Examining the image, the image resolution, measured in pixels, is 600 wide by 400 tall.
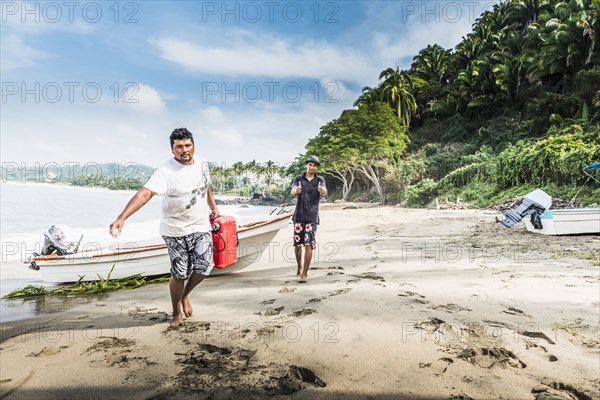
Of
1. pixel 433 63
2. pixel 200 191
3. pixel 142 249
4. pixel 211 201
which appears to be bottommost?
pixel 142 249

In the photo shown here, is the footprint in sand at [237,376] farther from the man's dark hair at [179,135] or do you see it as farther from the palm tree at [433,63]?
the palm tree at [433,63]

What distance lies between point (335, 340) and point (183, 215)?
6.01 ft

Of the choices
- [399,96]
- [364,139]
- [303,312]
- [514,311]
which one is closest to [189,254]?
[303,312]

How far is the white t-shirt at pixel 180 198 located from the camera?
323 cm

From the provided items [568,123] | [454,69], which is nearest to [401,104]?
[454,69]

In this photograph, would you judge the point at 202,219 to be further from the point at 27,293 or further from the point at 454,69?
the point at 454,69

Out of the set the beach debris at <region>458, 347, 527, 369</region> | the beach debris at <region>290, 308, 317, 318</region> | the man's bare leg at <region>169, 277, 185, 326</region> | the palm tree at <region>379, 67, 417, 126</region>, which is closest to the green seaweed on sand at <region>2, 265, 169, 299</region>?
the man's bare leg at <region>169, 277, 185, 326</region>

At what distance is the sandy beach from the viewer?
7.18 feet

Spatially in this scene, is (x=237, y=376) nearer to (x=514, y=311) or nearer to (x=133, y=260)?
(x=514, y=311)

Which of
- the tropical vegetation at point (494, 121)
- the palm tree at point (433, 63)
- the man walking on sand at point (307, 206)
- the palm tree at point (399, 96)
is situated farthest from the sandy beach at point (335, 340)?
the palm tree at point (433, 63)

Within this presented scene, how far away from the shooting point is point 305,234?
5.31 metres

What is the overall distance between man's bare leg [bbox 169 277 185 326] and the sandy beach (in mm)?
105

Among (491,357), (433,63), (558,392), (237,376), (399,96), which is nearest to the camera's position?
(558,392)

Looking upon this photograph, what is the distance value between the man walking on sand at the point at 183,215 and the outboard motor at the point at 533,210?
871 centimetres
